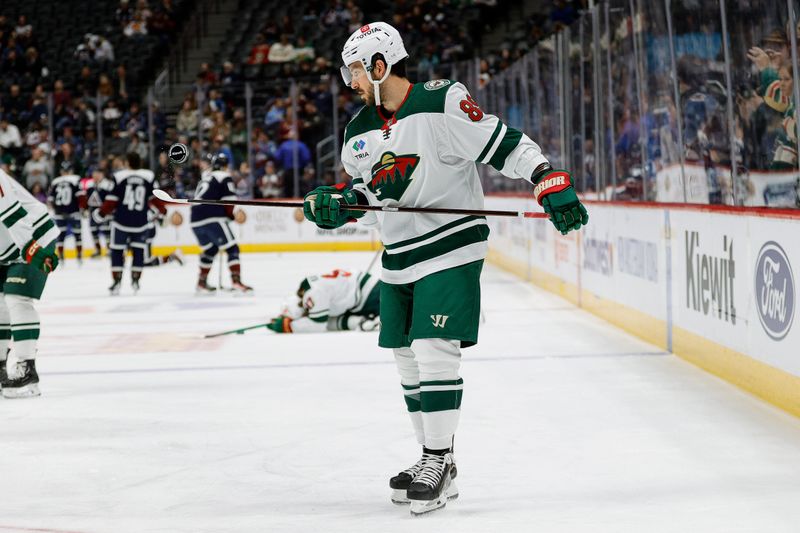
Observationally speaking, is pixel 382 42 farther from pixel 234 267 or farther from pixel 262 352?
pixel 234 267

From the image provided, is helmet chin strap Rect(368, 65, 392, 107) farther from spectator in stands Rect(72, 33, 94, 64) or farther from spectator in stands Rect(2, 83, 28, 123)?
spectator in stands Rect(72, 33, 94, 64)

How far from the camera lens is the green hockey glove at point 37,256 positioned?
16.7 ft

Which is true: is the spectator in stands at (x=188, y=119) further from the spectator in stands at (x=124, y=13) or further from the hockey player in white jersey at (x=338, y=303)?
the hockey player in white jersey at (x=338, y=303)

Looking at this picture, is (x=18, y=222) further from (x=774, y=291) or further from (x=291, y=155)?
(x=291, y=155)

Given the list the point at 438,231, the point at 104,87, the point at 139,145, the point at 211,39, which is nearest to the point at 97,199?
the point at 139,145

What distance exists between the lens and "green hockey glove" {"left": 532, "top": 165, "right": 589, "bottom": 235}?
10.2ft

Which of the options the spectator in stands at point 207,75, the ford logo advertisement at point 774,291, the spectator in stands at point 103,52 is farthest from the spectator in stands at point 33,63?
the ford logo advertisement at point 774,291

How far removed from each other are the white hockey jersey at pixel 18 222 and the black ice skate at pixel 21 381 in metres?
0.54

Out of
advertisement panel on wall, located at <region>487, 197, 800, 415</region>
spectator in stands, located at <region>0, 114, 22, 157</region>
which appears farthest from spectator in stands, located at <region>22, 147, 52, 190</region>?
advertisement panel on wall, located at <region>487, 197, 800, 415</region>

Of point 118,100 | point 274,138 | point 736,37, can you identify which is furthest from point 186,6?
point 736,37

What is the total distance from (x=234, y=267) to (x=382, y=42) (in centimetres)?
838

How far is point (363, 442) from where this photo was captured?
14.0 ft

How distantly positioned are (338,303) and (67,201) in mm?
9768

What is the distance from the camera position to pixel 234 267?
37.8 feet
